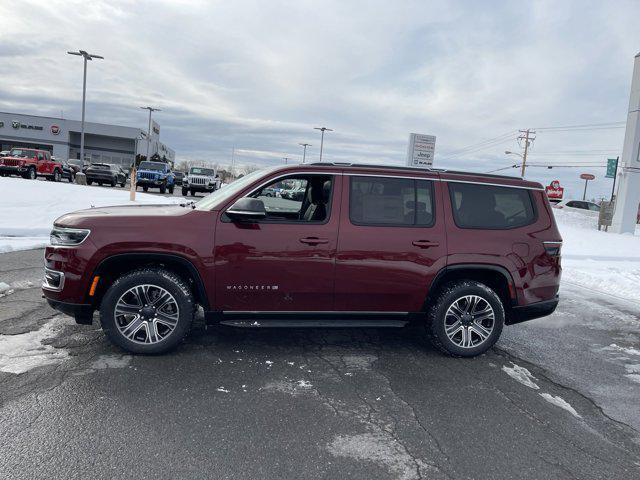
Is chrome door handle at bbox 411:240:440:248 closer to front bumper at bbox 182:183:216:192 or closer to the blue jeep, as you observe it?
front bumper at bbox 182:183:216:192

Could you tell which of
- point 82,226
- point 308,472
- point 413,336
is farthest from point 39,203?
point 308,472

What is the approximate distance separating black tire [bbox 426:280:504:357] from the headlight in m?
3.36

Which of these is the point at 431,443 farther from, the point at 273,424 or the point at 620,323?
the point at 620,323

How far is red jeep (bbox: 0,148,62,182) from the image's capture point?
2744 cm

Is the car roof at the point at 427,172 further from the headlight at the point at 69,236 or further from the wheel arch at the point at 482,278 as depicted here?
the headlight at the point at 69,236

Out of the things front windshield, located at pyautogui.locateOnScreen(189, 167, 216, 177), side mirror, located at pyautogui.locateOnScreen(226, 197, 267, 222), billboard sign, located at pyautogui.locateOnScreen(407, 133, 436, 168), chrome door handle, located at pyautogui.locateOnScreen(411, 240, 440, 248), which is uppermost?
billboard sign, located at pyautogui.locateOnScreen(407, 133, 436, 168)

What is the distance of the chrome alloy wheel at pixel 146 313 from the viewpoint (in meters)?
4.49

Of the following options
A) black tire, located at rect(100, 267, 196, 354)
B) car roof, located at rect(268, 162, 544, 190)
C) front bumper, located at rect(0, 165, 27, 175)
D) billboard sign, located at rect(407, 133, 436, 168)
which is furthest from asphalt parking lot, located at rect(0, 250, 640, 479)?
front bumper, located at rect(0, 165, 27, 175)

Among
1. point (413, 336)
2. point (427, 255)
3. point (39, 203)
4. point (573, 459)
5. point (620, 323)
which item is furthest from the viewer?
point (39, 203)

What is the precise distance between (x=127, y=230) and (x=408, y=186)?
2702 millimetres

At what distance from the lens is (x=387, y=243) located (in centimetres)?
477

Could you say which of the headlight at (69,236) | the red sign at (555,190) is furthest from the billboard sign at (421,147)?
the red sign at (555,190)

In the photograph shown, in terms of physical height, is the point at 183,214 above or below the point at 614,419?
above

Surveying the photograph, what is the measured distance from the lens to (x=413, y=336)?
19.0 ft
